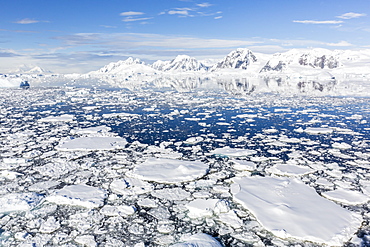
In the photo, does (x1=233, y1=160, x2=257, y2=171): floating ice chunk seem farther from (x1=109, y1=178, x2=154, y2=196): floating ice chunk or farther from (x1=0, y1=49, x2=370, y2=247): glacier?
(x1=109, y1=178, x2=154, y2=196): floating ice chunk

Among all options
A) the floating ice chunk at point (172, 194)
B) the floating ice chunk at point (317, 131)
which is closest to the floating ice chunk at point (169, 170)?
the floating ice chunk at point (172, 194)

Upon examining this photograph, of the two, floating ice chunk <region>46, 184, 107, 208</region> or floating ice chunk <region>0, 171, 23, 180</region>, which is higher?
floating ice chunk <region>0, 171, 23, 180</region>

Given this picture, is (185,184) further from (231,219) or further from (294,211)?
(294,211)

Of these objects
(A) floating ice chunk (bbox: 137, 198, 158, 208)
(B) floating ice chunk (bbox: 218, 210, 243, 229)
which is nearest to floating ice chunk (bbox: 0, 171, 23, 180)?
(A) floating ice chunk (bbox: 137, 198, 158, 208)

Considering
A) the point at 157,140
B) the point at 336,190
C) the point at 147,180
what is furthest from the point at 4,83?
the point at 336,190

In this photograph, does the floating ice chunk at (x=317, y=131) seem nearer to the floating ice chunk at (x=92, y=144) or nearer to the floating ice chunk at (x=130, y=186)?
the floating ice chunk at (x=92, y=144)

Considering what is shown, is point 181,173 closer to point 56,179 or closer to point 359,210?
point 56,179
